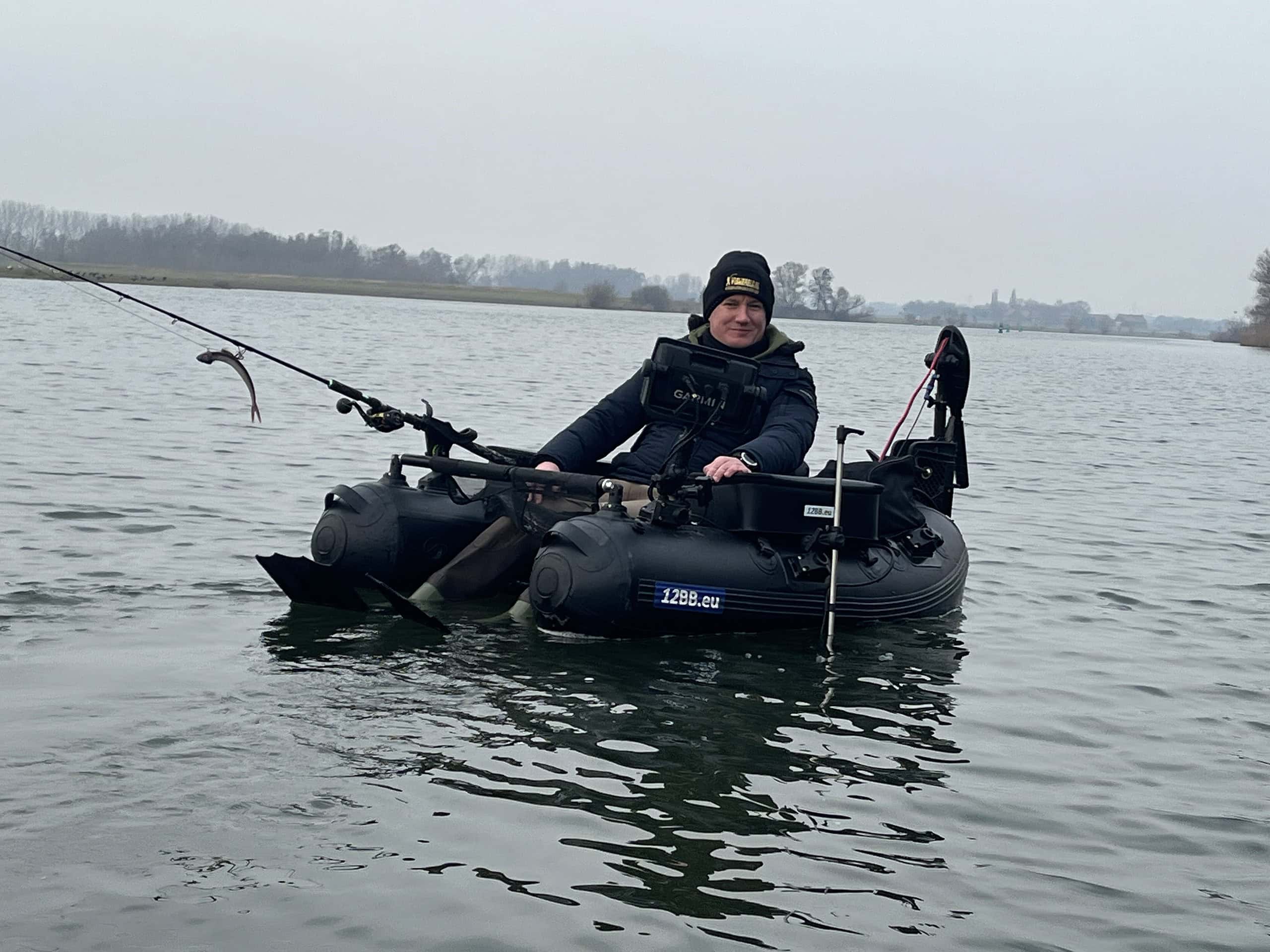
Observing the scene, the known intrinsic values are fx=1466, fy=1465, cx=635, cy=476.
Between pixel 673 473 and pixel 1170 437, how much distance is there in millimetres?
18480

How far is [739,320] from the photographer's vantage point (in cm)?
805

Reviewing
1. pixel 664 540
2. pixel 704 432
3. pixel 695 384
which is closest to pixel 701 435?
pixel 704 432

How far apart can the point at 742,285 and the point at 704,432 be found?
32.9 inches

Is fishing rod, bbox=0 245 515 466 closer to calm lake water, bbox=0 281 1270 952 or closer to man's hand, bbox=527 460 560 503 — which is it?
man's hand, bbox=527 460 560 503

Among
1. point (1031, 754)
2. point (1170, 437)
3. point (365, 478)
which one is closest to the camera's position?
point (1031, 754)

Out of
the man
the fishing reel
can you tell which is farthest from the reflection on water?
the fishing reel

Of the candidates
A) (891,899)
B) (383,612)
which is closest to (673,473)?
(383,612)

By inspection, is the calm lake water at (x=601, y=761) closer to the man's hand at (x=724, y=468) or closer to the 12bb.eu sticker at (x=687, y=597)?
the 12bb.eu sticker at (x=687, y=597)

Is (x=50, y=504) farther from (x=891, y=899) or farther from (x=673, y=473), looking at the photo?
(x=891, y=899)

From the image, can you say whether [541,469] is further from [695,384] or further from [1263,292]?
[1263,292]

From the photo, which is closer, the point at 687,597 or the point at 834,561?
the point at 687,597

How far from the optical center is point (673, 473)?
23.5 ft

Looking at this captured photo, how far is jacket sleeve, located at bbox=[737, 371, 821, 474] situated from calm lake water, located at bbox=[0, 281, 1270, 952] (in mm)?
966

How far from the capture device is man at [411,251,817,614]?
7.79 meters
